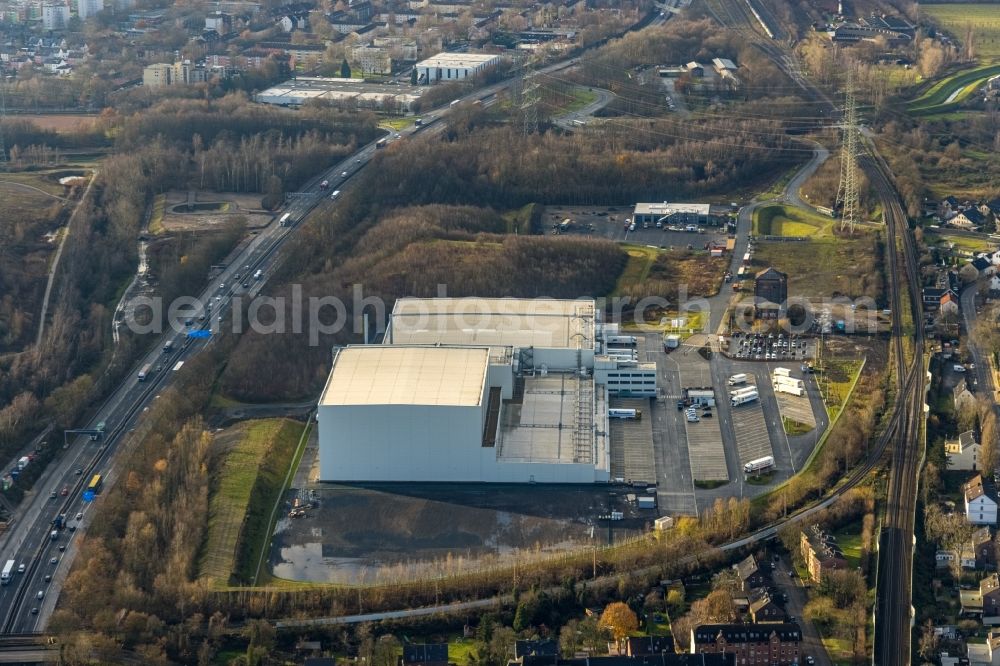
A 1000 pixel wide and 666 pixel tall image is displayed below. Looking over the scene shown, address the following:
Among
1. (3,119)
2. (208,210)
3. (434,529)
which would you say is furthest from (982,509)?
(3,119)

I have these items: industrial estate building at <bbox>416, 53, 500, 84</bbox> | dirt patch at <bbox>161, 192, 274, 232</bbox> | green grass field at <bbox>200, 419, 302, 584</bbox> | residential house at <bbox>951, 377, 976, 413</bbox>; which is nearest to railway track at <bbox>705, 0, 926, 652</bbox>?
residential house at <bbox>951, 377, 976, 413</bbox>

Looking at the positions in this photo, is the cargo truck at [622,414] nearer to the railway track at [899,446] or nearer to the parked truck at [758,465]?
the parked truck at [758,465]

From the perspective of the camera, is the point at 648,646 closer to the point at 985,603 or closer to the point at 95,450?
the point at 985,603

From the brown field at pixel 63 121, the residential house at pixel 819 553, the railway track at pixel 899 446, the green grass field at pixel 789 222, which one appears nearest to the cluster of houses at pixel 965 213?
the railway track at pixel 899 446

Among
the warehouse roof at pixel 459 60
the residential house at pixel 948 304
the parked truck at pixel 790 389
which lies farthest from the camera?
the warehouse roof at pixel 459 60

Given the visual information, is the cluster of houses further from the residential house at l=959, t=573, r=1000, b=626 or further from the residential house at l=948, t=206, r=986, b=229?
the residential house at l=959, t=573, r=1000, b=626
